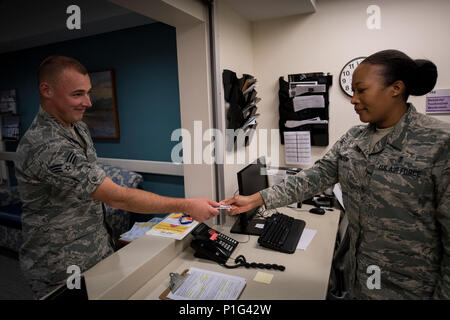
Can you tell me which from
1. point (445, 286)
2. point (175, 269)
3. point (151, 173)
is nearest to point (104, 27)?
point (151, 173)

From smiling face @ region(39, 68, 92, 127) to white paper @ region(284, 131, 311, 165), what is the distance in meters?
1.81

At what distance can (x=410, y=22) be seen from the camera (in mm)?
2127

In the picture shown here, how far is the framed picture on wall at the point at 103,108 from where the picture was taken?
10.8ft

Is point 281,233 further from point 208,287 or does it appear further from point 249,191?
point 208,287

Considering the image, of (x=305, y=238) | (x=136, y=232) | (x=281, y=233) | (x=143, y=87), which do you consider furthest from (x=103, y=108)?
(x=305, y=238)

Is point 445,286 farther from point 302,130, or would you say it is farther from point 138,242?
point 302,130

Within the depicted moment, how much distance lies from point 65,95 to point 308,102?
192 centimetres

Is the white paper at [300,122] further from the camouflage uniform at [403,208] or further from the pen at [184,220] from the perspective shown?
the pen at [184,220]

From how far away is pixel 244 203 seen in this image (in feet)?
5.47

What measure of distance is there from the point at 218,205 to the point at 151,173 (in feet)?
6.08

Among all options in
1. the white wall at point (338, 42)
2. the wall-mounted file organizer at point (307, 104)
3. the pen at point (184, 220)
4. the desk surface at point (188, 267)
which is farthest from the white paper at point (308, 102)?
the pen at point (184, 220)

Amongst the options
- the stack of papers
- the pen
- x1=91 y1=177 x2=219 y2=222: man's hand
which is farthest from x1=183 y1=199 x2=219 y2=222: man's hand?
the stack of papers

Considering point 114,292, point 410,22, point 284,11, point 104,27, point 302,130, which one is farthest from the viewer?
point 104,27

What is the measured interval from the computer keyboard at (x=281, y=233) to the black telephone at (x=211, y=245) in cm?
21
